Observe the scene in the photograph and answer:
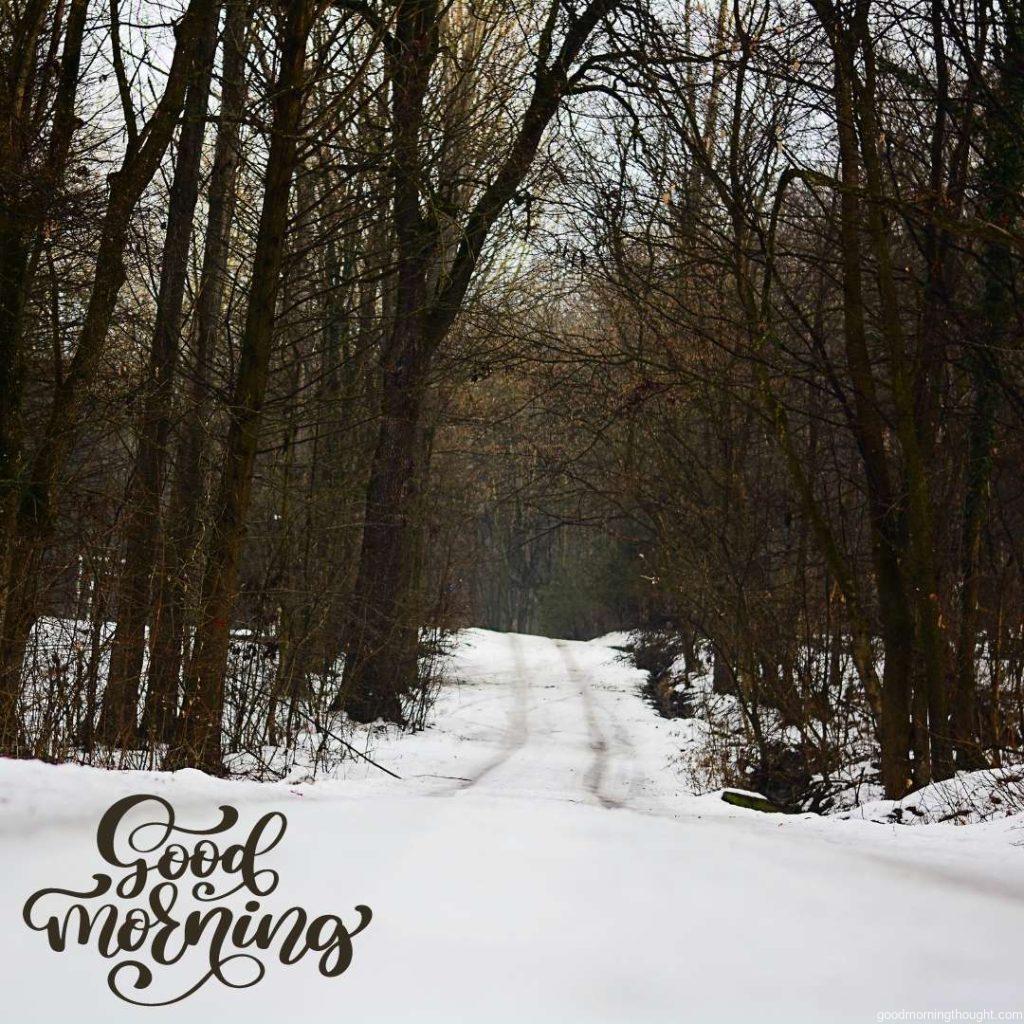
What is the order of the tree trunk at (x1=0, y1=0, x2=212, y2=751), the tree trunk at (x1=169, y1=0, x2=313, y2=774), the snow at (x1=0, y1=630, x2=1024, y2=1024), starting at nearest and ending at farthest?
the snow at (x1=0, y1=630, x2=1024, y2=1024) → the tree trunk at (x1=169, y1=0, x2=313, y2=774) → the tree trunk at (x1=0, y1=0, x2=212, y2=751)

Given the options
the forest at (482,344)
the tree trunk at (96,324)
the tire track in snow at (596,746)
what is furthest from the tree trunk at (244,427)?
the tire track in snow at (596,746)

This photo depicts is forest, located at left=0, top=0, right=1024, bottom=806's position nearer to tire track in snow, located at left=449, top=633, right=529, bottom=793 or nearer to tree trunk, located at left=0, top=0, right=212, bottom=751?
tree trunk, located at left=0, top=0, right=212, bottom=751

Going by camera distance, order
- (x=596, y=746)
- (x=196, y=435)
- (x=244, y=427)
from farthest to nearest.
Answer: (x=596, y=746) < (x=196, y=435) < (x=244, y=427)

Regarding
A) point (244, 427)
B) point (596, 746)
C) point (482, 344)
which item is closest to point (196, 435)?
point (244, 427)

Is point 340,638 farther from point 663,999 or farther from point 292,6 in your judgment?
point 663,999

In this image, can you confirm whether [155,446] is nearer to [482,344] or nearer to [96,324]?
[96,324]

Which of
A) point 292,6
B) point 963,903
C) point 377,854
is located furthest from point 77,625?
point 963,903

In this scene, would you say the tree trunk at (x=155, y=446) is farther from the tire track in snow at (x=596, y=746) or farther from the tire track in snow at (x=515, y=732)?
the tire track in snow at (x=596, y=746)

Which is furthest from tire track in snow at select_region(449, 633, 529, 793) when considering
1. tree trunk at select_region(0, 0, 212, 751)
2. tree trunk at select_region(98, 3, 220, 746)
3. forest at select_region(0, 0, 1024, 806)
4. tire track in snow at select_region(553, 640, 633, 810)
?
tree trunk at select_region(0, 0, 212, 751)

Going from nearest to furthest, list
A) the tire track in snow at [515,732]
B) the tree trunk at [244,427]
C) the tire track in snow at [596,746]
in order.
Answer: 1. the tree trunk at [244,427]
2. the tire track in snow at [596,746]
3. the tire track in snow at [515,732]

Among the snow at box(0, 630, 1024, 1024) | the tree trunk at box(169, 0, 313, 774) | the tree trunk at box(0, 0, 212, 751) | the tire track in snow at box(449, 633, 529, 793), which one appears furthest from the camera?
the tire track in snow at box(449, 633, 529, 793)

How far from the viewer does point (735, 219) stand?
10.4 metres

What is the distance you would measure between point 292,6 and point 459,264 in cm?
573

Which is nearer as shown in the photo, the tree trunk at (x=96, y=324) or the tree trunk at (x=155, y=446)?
the tree trunk at (x=155, y=446)
